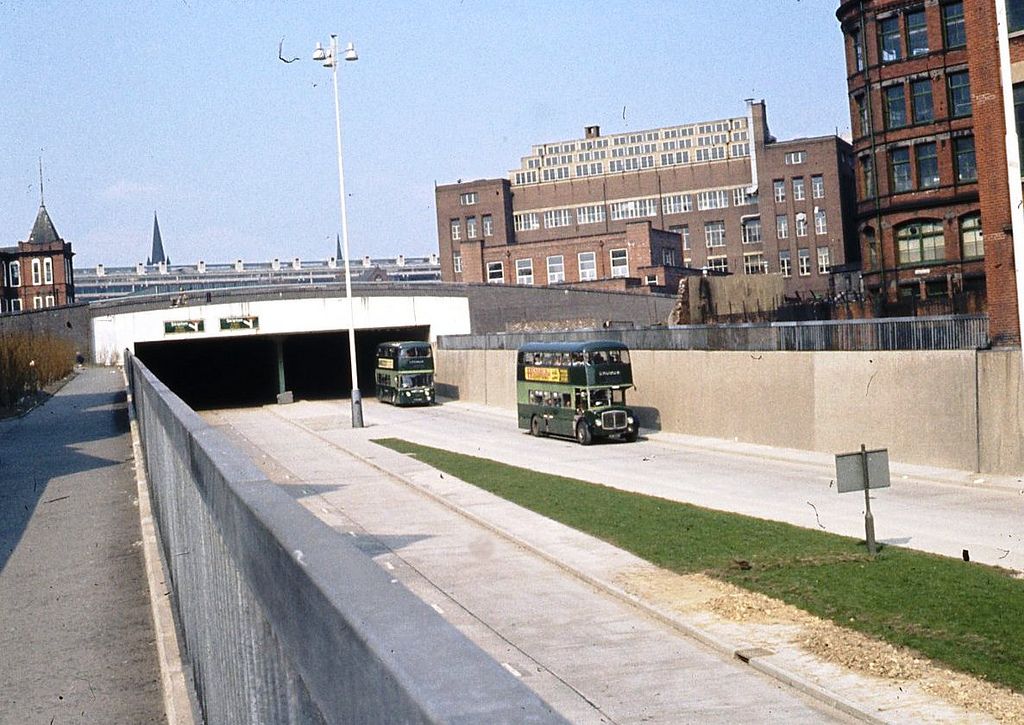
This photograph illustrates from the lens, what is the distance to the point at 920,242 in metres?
61.2

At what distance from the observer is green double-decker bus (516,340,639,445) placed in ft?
154

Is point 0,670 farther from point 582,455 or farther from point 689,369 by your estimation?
point 689,369

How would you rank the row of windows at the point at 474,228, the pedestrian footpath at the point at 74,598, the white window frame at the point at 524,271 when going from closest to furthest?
the pedestrian footpath at the point at 74,598
the white window frame at the point at 524,271
the row of windows at the point at 474,228

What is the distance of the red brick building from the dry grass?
4288cm

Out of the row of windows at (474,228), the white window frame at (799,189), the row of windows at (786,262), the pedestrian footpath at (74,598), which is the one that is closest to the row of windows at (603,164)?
the row of windows at (474,228)

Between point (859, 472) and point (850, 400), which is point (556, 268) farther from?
point (859, 472)

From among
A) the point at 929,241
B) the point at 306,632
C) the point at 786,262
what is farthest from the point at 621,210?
the point at 306,632

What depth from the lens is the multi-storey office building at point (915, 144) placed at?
58000 mm

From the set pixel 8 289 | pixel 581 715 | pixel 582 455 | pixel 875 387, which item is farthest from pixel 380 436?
pixel 8 289

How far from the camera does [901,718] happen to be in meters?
13.2

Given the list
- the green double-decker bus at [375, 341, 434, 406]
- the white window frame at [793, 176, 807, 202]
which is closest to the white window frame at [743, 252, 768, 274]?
the white window frame at [793, 176, 807, 202]

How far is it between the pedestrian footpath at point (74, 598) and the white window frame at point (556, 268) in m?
83.1

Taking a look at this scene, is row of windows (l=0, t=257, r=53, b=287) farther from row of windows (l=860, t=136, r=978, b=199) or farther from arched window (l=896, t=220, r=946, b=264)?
arched window (l=896, t=220, r=946, b=264)

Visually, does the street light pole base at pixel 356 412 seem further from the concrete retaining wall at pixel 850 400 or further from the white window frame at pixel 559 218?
the white window frame at pixel 559 218
